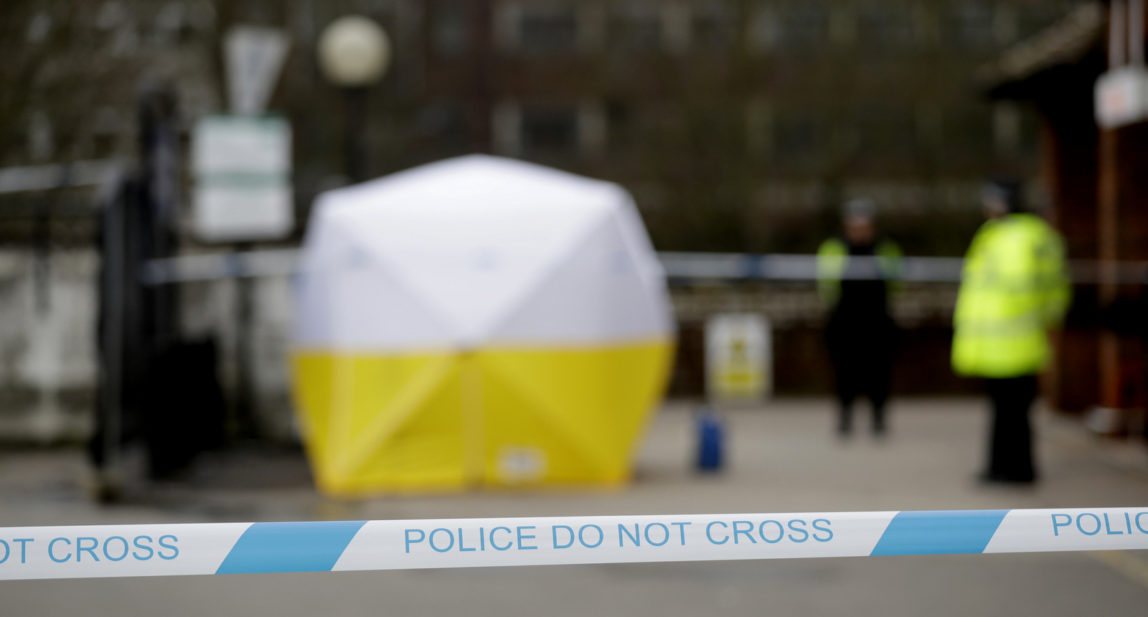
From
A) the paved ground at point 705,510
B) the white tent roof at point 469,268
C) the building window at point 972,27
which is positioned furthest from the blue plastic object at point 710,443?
the building window at point 972,27

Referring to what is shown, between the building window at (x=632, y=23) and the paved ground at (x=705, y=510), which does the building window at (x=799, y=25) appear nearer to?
the building window at (x=632, y=23)

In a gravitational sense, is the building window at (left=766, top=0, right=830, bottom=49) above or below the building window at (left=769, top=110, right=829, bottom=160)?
above

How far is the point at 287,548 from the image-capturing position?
385 cm

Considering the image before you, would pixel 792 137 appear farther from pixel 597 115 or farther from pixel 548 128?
pixel 548 128

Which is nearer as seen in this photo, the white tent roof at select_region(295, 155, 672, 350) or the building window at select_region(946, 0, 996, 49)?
the white tent roof at select_region(295, 155, 672, 350)

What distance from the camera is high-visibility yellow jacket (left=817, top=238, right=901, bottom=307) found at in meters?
13.2

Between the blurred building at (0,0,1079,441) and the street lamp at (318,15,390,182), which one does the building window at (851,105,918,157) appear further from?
the street lamp at (318,15,390,182)

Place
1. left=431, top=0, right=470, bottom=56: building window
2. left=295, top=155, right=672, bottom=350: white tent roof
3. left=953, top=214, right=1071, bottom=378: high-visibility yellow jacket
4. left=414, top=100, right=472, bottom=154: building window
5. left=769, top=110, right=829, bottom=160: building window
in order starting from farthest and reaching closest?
left=431, top=0, right=470, bottom=56: building window, left=769, top=110, right=829, bottom=160: building window, left=414, top=100, right=472, bottom=154: building window, left=295, top=155, right=672, bottom=350: white tent roof, left=953, top=214, right=1071, bottom=378: high-visibility yellow jacket

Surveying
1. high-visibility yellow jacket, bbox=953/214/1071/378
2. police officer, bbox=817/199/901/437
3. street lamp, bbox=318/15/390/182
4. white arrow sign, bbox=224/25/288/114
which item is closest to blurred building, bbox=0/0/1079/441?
street lamp, bbox=318/15/390/182

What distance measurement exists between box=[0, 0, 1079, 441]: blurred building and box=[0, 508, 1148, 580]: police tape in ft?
29.9

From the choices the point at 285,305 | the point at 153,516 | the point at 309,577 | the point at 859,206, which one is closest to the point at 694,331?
the point at 859,206

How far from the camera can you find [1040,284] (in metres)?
9.38

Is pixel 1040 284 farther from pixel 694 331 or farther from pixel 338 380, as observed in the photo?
pixel 694 331

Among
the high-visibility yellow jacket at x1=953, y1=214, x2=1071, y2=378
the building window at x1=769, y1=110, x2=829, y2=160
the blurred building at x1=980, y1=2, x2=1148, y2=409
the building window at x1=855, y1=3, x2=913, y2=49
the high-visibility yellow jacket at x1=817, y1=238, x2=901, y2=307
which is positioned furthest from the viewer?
the building window at x1=769, y1=110, x2=829, y2=160
